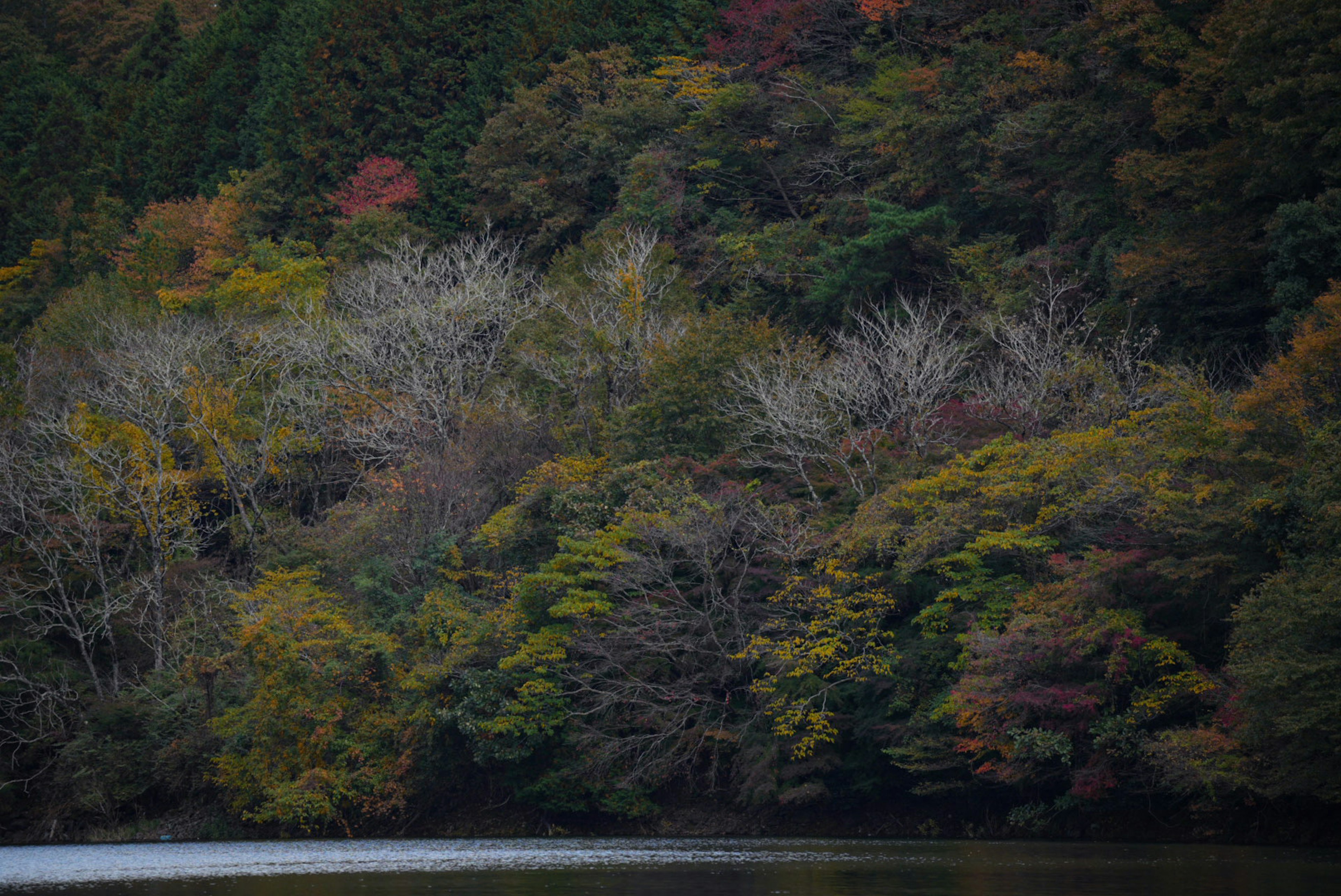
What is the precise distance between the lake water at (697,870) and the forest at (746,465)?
81.5 inches

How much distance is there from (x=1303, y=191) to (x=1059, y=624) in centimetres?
1117

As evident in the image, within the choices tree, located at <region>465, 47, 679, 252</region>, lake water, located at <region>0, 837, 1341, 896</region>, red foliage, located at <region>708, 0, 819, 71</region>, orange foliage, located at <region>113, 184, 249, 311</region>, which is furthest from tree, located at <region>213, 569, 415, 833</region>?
red foliage, located at <region>708, 0, 819, 71</region>

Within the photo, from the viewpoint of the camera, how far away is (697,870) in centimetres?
2448

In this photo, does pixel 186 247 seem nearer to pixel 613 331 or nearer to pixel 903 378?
pixel 613 331

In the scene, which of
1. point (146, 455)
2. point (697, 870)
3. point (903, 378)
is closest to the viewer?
point (697, 870)

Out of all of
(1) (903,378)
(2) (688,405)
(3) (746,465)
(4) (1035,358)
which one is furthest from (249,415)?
(4) (1035,358)

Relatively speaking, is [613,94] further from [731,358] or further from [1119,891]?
[1119,891]

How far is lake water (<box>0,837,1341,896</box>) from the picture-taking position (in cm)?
2033

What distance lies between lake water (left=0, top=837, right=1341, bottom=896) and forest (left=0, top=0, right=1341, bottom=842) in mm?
2071

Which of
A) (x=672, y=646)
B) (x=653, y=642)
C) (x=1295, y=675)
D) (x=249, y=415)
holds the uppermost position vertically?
(x=249, y=415)

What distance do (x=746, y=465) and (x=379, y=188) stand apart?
94.5 feet

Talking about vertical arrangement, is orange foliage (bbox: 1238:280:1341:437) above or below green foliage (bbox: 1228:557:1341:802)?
above

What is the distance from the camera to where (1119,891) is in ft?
62.0

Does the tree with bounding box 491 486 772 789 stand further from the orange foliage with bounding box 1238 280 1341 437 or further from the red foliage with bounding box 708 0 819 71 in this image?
the red foliage with bounding box 708 0 819 71
